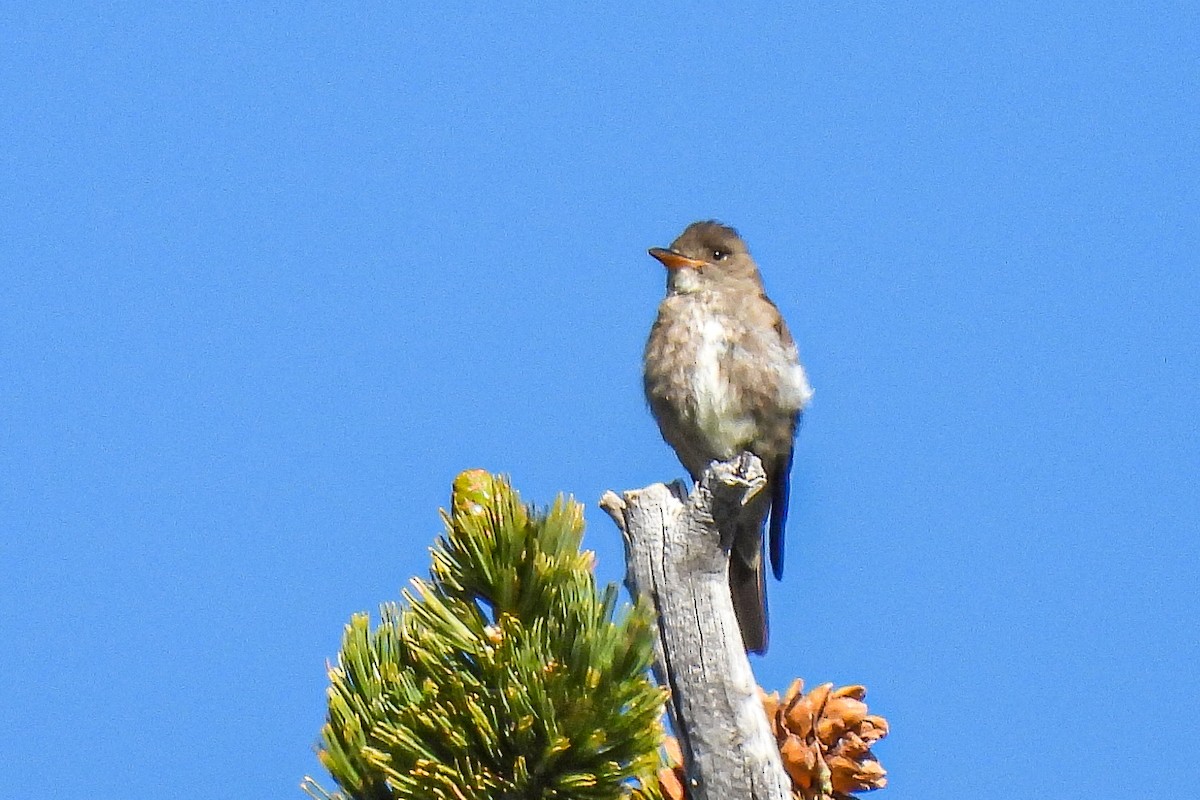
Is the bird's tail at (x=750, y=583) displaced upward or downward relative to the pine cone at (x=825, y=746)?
upward

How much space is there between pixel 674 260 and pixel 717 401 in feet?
3.55

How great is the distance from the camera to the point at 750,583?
23.1ft

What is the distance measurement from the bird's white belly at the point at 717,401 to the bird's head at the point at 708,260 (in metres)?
0.54

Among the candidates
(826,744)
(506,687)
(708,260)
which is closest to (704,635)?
(826,744)

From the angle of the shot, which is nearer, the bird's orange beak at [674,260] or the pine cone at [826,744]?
the pine cone at [826,744]

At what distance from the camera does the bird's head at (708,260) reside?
7293mm

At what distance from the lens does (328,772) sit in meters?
Answer: 2.42

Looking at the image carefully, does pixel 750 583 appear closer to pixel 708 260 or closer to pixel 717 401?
pixel 717 401

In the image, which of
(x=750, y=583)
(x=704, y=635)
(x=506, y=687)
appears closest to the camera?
(x=506, y=687)

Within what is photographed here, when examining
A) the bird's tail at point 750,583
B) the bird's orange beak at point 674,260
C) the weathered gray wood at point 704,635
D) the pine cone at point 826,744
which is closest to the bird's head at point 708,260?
the bird's orange beak at point 674,260

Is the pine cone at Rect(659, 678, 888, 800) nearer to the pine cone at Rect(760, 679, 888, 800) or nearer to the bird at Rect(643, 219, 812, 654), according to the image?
the pine cone at Rect(760, 679, 888, 800)

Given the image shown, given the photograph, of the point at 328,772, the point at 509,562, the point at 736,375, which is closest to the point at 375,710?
the point at 328,772

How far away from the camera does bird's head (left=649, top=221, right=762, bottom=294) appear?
A: 729 centimetres

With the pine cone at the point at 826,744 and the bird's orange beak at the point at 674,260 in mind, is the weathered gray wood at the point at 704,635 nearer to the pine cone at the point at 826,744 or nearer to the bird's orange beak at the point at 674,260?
the pine cone at the point at 826,744
